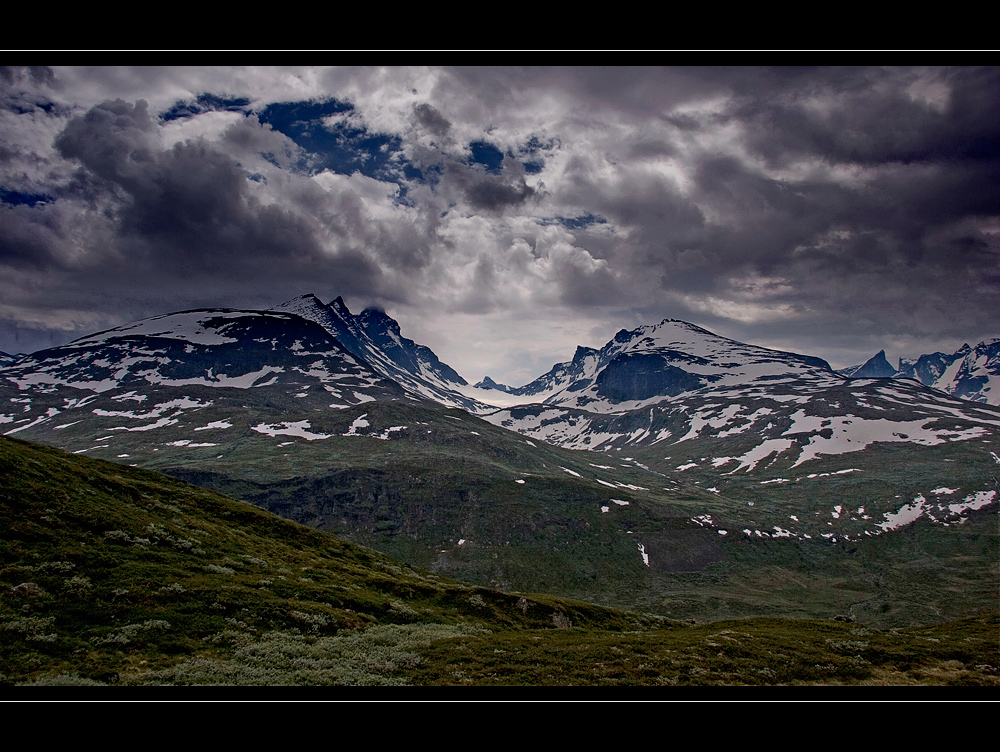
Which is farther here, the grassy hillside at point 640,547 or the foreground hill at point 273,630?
the grassy hillside at point 640,547

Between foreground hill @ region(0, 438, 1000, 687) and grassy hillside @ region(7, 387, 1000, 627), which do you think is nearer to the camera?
foreground hill @ region(0, 438, 1000, 687)

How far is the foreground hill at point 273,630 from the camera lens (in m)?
18.4

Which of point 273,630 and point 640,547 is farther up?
point 273,630

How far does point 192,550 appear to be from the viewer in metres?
32.8

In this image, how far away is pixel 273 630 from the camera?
2355cm

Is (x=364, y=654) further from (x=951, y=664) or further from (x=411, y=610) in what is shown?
(x=951, y=664)

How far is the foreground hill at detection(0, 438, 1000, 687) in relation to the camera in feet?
60.4

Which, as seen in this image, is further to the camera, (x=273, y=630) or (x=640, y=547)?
(x=640, y=547)

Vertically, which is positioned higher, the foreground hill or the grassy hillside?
the foreground hill
